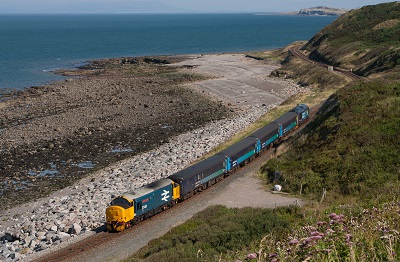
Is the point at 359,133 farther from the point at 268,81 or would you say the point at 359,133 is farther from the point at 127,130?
the point at 268,81

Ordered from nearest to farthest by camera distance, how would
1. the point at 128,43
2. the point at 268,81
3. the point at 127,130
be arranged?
the point at 127,130
the point at 268,81
the point at 128,43

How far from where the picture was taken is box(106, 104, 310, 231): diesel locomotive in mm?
28984

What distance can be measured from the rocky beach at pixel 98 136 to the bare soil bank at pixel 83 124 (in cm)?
13

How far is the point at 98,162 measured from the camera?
1940 inches

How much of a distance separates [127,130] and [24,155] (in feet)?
46.0

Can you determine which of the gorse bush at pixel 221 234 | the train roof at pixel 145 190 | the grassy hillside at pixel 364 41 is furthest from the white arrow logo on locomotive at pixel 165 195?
the grassy hillside at pixel 364 41

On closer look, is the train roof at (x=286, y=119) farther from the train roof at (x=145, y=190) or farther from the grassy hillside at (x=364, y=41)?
the grassy hillside at (x=364, y=41)

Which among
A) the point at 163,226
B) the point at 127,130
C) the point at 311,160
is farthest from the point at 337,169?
the point at 127,130

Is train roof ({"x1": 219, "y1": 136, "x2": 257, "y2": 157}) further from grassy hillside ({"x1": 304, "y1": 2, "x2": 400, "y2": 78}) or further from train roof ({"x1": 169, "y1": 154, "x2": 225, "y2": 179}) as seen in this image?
grassy hillside ({"x1": 304, "y1": 2, "x2": 400, "y2": 78})

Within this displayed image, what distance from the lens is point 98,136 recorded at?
57.8 m

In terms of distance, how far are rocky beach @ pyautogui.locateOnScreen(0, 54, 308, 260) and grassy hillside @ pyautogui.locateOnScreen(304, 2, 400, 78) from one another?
14481 mm

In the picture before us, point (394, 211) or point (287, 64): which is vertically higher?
point (394, 211)

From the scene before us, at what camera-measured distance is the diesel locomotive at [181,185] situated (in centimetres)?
2898

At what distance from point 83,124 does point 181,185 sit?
33.2m
